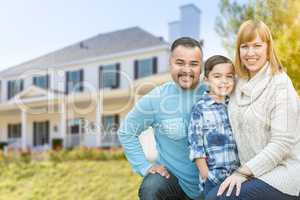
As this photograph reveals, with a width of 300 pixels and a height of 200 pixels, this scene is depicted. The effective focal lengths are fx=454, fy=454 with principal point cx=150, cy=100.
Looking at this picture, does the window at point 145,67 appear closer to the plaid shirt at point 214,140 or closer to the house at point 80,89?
the house at point 80,89

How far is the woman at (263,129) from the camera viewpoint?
2.42 meters

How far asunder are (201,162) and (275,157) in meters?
0.48

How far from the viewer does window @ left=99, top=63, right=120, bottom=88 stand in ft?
75.2

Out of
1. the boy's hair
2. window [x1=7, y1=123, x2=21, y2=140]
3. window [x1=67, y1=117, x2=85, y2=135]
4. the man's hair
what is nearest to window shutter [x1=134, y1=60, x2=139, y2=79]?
window [x1=67, y1=117, x2=85, y2=135]

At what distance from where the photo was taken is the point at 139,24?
83.3ft

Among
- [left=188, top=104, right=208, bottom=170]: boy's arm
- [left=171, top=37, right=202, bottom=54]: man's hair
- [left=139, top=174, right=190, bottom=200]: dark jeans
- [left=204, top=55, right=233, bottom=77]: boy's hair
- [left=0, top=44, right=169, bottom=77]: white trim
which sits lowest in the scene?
[left=139, top=174, right=190, bottom=200]: dark jeans

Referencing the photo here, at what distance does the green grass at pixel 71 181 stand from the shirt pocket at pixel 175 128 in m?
5.46

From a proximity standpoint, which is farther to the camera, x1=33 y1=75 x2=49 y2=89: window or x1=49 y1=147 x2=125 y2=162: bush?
x1=33 y1=75 x2=49 y2=89: window

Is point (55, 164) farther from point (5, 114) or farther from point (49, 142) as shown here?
point (5, 114)

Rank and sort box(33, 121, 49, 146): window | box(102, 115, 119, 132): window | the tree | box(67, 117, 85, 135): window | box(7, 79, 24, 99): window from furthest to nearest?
box(7, 79, 24, 99): window
box(33, 121, 49, 146): window
box(67, 117, 85, 135): window
box(102, 115, 119, 132): window
the tree

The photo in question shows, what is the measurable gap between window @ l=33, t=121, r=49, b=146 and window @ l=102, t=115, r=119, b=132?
16.4ft

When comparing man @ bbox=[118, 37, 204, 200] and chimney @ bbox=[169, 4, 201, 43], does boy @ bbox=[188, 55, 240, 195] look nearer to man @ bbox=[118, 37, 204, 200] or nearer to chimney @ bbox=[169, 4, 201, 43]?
man @ bbox=[118, 37, 204, 200]

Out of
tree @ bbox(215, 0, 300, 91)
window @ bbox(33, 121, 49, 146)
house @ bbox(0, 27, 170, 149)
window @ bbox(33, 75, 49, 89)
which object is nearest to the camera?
tree @ bbox(215, 0, 300, 91)

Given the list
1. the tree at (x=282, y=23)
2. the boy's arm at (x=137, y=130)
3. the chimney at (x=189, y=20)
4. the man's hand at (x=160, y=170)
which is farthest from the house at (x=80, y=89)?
the man's hand at (x=160, y=170)
